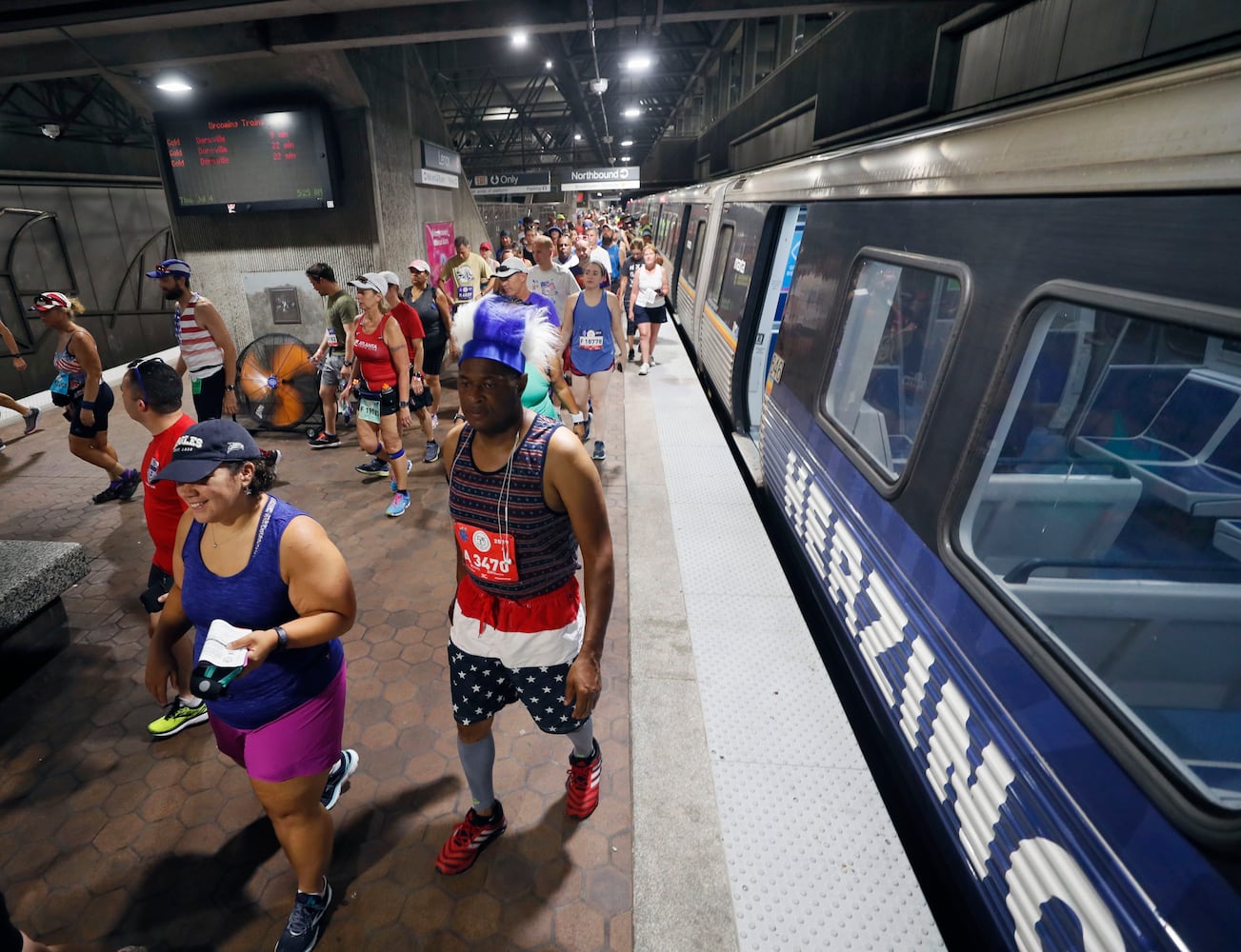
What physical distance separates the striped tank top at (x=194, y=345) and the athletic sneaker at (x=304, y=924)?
4035mm

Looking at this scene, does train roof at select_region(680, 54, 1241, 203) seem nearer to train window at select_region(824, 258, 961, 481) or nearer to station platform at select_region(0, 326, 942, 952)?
train window at select_region(824, 258, 961, 481)

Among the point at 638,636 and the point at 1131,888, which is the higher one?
the point at 1131,888

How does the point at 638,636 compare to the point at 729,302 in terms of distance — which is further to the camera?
the point at 729,302

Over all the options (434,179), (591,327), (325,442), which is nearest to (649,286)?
(434,179)

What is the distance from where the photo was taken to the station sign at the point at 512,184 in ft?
75.6

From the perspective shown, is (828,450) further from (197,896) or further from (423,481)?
(423,481)

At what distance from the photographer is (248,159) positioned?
6.81 m

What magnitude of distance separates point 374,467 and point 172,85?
14.8 ft

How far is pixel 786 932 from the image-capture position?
1933 mm

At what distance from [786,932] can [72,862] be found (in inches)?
102

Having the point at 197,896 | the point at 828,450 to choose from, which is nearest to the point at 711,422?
the point at 828,450

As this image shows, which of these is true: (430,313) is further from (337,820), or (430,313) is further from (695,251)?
(337,820)

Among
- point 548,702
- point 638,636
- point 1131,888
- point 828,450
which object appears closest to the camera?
point 1131,888

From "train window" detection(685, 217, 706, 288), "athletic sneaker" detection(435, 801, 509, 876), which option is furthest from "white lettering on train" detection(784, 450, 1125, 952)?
"train window" detection(685, 217, 706, 288)
